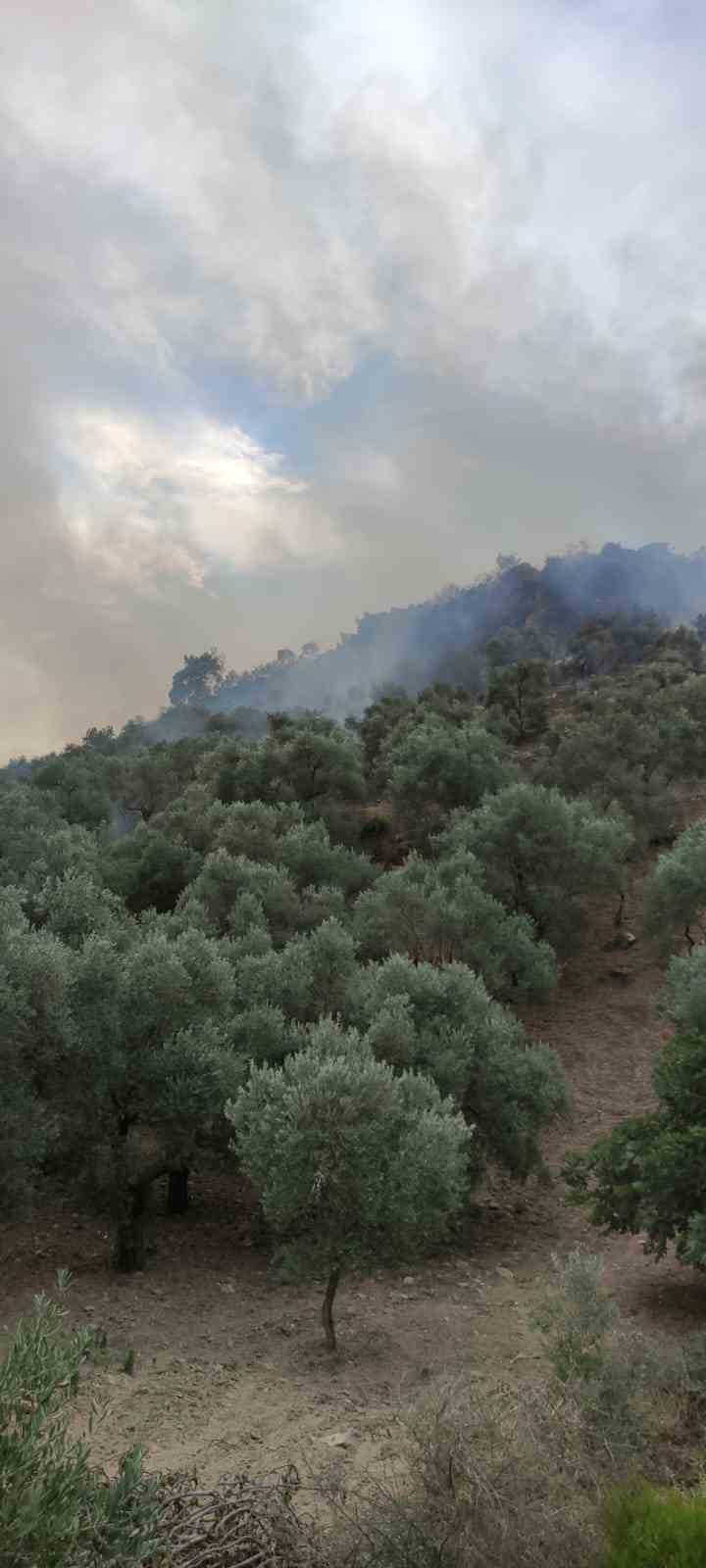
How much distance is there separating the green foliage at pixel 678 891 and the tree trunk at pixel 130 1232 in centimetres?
2224

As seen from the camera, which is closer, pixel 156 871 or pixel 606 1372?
pixel 606 1372

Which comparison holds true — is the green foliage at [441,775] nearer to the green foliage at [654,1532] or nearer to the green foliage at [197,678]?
the green foliage at [654,1532]

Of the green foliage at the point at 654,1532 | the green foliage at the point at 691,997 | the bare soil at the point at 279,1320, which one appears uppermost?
the green foliage at the point at 691,997

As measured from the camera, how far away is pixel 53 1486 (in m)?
5.71

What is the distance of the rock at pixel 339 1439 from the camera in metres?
11.6

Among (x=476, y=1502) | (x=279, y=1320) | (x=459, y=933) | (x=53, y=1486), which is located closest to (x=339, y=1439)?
(x=476, y=1502)

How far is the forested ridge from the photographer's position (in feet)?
47.7

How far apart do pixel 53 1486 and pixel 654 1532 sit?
3.84 metres

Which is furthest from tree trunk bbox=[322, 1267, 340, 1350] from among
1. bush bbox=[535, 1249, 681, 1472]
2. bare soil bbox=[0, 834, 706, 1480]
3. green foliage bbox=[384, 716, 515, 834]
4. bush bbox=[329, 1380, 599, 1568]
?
green foliage bbox=[384, 716, 515, 834]

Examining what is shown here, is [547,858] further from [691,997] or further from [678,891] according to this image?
[691,997]

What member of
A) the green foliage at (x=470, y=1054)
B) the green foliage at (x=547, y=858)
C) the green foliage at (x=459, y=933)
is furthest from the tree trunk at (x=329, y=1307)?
the green foliage at (x=547, y=858)

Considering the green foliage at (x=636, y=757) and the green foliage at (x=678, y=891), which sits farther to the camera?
the green foliage at (x=636, y=757)

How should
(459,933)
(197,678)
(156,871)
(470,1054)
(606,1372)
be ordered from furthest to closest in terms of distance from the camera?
(197,678) < (156,871) < (459,933) < (470,1054) < (606,1372)

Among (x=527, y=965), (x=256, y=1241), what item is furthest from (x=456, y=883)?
(x=256, y=1241)
